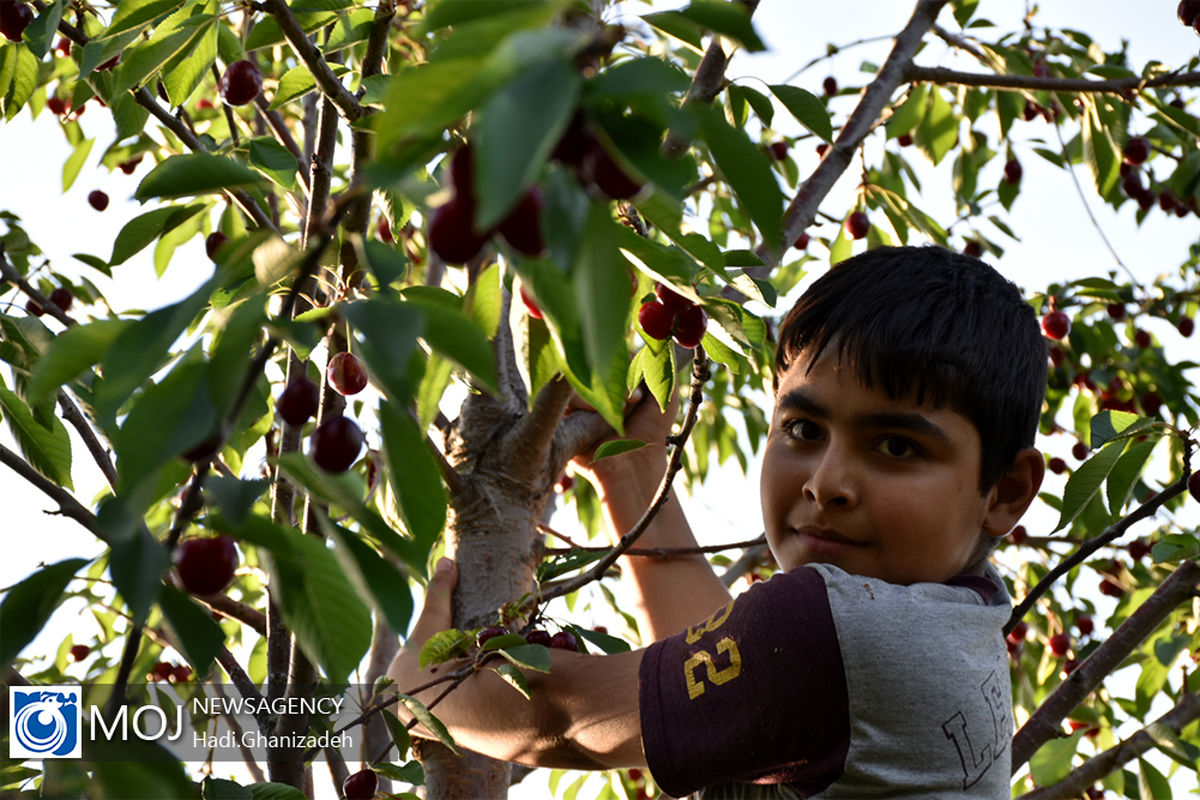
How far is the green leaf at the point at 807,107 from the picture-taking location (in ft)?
4.62

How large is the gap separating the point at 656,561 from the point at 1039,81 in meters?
1.13

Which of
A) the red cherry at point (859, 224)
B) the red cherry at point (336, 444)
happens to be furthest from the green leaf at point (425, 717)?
the red cherry at point (859, 224)

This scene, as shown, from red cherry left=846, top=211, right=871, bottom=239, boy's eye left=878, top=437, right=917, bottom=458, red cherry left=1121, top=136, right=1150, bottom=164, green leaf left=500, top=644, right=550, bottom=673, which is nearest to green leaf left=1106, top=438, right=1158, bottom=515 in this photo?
boy's eye left=878, top=437, right=917, bottom=458

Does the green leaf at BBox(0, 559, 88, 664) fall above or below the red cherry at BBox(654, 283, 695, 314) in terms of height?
below

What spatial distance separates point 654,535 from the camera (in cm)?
188

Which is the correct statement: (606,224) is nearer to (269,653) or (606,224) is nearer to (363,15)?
(269,653)

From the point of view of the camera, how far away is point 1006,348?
1.42m

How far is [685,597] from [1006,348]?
0.64 m

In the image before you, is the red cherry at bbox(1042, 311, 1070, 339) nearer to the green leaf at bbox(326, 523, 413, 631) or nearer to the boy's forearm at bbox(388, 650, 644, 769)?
the boy's forearm at bbox(388, 650, 644, 769)

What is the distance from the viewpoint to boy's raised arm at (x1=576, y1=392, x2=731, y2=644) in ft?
5.78

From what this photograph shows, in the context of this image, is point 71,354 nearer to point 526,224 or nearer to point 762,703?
point 526,224

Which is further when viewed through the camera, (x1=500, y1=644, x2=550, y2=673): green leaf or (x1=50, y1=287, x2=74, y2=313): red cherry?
(x1=50, y1=287, x2=74, y2=313): red cherry

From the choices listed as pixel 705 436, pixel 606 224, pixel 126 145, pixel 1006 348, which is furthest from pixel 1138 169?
pixel 606 224

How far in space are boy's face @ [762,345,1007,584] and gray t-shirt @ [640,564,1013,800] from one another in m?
0.09
